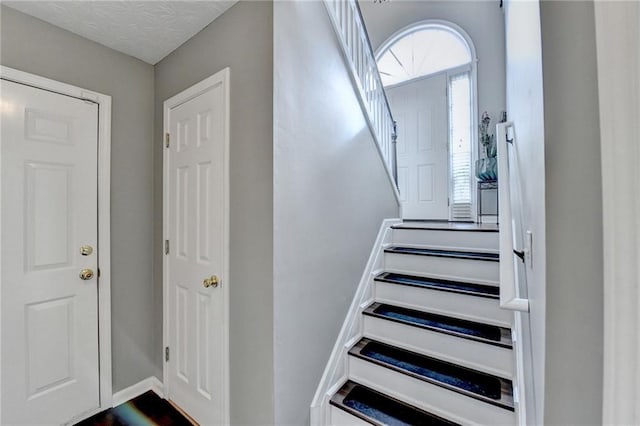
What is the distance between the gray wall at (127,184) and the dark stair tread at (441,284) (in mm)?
1855

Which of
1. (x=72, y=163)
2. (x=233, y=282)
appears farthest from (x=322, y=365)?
(x=72, y=163)

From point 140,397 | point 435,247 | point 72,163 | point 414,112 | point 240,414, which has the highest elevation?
point 414,112

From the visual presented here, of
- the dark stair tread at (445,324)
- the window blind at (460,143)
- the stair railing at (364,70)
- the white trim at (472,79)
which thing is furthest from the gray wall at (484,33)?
the dark stair tread at (445,324)

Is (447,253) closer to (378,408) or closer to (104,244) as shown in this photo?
(378,408)

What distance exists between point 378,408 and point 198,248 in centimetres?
146

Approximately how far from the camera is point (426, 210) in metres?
4.30

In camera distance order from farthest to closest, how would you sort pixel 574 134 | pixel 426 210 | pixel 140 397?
1. pixel 426 210
2. pixel 140 397
3. pixel 574 134

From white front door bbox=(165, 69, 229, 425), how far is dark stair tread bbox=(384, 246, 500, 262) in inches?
60.3

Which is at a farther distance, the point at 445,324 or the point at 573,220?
the point at 445,324

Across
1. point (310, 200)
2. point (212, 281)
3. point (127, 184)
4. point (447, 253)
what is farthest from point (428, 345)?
point (127, 184)

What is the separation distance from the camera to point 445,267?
2285 mm

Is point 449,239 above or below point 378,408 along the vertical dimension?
above

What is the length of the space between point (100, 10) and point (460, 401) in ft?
9.79

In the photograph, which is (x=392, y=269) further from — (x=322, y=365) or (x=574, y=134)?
(x=574, y=134)
